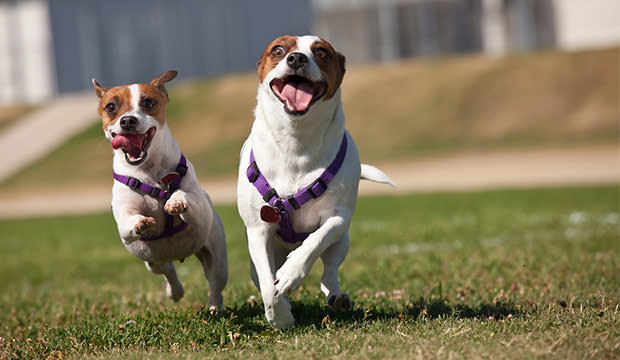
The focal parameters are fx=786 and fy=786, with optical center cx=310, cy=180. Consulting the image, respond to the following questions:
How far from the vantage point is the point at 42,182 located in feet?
128

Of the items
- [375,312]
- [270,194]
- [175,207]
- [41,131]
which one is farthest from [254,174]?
[41,131]

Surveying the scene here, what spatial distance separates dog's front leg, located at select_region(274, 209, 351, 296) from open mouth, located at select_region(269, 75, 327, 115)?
748 mm

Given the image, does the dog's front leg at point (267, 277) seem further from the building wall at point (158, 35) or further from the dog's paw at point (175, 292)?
the building wall at point (158, 35)

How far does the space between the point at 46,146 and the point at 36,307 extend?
38.9m

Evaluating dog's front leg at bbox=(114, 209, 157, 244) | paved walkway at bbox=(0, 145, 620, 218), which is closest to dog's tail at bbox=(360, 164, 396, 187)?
dog's front leg at bbox=(114, 209, 157, 244)

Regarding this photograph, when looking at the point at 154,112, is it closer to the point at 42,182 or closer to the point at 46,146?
the point at 42,182

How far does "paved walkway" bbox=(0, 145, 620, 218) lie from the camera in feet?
89.7

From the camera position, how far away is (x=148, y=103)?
5.12 metres

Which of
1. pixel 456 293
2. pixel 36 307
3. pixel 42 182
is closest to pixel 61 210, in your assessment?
pixel 42 182

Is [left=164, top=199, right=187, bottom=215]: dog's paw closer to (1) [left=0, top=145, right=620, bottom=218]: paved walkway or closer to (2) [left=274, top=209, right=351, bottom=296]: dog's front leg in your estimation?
(2) [left=274, top=209, right=351, bottom=296]: dog's front leg

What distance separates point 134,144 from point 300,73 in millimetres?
1237

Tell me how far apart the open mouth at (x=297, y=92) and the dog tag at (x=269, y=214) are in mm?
627

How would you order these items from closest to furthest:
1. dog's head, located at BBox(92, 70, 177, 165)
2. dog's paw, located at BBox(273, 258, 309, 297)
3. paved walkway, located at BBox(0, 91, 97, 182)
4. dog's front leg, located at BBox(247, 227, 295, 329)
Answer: dog's paw, located at BBox(273, 258, 309, 297) → dog's front leg, located at BBox(247, 227, 295, 329) → dog's head, located at BBox(92, 70, 177, 165) → paved walkway, located at BBox(0, 91, 97, 182)

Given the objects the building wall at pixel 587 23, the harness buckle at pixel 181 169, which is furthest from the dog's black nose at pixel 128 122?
the building wall at pixel 587 23
